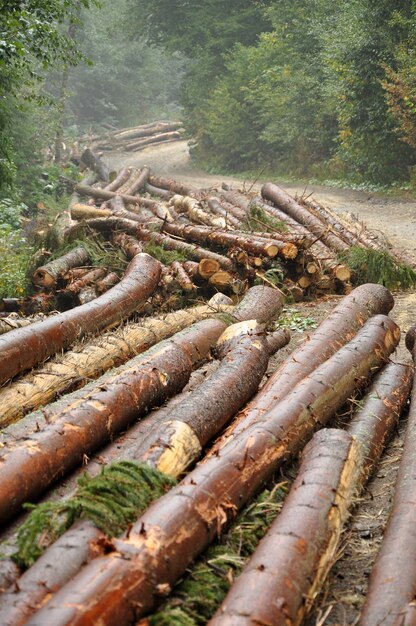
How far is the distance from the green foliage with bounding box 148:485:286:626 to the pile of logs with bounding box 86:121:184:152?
31.9 metres

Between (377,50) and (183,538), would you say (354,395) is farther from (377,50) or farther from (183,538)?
(377,50)

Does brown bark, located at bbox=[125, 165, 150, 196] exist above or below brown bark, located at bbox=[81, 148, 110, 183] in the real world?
below

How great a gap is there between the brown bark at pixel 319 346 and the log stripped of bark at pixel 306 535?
2.29 ft

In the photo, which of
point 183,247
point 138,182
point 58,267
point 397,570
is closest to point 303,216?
A: point 183,247

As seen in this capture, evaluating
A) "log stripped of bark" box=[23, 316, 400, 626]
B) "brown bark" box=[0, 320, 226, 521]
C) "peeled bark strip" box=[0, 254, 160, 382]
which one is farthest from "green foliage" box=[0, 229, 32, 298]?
"log stripped of bark" box=[23, 316, 400, 626]

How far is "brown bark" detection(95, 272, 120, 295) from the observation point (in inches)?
399

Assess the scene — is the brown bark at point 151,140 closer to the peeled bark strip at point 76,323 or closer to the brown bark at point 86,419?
the peeled bark strip at point 76,323

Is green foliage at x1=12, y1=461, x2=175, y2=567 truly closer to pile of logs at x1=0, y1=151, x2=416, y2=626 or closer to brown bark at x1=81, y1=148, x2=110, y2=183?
pile of logs at x1=0, y1=151, x2=416, y2=626

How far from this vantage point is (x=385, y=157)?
19328 mm

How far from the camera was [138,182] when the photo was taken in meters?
21.2

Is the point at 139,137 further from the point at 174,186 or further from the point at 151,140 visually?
the point at 174,186

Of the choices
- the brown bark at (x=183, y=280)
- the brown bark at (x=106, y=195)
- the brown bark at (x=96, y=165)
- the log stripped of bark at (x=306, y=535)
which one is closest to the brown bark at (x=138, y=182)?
the brown bark at (x=106, y=195)

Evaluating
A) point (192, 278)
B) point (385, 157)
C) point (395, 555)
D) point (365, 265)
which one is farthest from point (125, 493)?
point (385, 157)

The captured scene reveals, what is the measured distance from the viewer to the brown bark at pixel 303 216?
11.1 m
